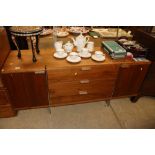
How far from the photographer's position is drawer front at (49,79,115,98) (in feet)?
5.22

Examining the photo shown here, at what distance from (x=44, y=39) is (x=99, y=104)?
1151 mm

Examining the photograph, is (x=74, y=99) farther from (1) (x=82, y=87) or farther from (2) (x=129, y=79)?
(2) (x=129, y=79)

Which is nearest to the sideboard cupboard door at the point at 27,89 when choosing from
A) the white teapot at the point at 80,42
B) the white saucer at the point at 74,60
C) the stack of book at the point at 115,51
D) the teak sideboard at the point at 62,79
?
the teak sideboard at the point at 62,79

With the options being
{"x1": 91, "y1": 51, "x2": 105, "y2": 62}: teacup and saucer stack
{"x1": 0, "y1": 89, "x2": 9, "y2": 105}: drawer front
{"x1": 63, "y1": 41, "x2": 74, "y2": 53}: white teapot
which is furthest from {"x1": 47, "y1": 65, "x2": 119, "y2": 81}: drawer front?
{"x1": 0, "y1": 89, "x2": 9, "y2": 105}: drawer front

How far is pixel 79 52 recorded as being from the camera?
1713 millimetres

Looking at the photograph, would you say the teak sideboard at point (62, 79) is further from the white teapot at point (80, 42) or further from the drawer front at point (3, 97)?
the white teapot at point (80, 42)

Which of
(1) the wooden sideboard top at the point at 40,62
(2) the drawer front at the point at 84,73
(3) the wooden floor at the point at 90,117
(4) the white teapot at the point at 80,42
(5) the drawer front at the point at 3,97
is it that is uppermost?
(4) the white teapot at the point at 80,42

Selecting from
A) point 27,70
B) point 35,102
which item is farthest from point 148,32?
point 35,102

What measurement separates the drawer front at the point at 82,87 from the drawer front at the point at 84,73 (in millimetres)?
69

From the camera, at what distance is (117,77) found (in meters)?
1.70

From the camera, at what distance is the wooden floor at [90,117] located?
1661 millimetres

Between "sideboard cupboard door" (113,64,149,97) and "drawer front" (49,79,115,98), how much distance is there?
0.11m

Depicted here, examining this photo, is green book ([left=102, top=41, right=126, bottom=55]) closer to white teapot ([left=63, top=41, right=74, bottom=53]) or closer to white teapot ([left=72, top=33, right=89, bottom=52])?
white teapot ([left=72, top=33, right=89, bottom=52])

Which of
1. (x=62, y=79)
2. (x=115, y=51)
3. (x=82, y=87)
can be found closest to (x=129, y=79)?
(x=115, y=51)
